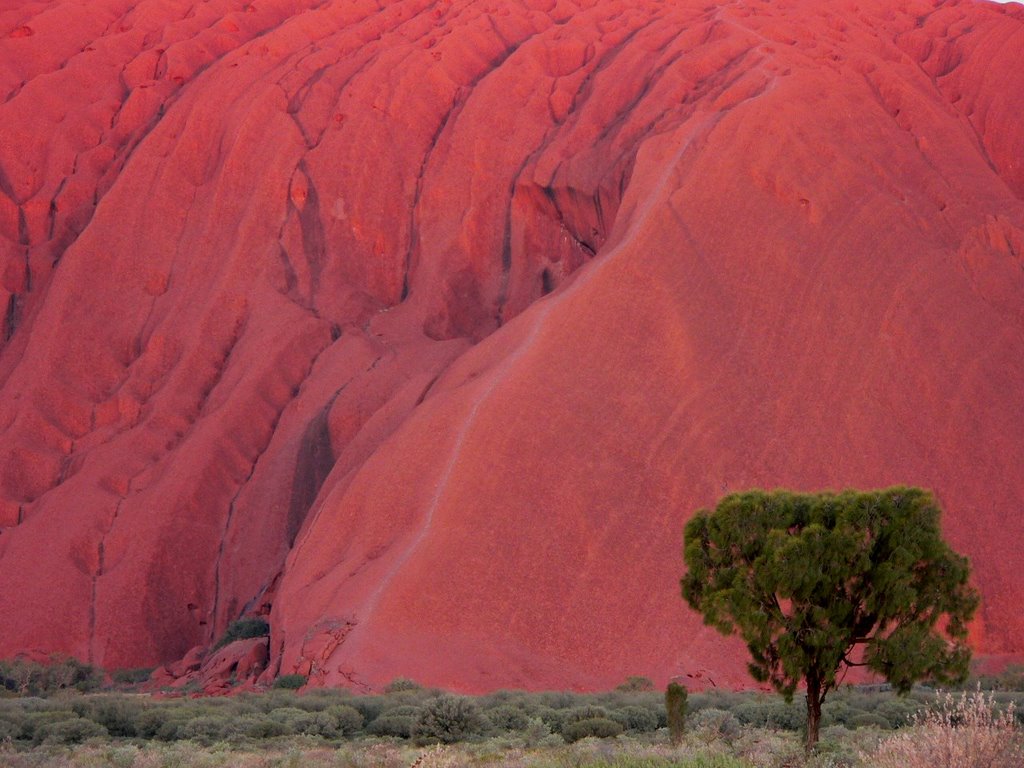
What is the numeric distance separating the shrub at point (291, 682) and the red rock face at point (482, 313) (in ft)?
1.23

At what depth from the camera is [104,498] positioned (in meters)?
43.4

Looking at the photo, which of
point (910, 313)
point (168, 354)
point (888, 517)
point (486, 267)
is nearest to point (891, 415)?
point (910, 313)

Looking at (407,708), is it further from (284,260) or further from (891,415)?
(284,260)

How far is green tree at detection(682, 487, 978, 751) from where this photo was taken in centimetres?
1585

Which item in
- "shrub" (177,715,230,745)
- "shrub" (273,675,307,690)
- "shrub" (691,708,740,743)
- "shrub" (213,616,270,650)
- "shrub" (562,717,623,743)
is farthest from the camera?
"shrub" (213,616,270,650)

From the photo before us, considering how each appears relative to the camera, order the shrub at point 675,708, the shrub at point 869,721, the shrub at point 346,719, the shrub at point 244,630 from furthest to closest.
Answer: the shrub at point 244,630, the shrub at point 869,721, the shrub at point 346,719, the shrub at point 675,708

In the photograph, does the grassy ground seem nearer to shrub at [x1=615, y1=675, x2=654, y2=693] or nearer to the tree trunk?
the tree trunk

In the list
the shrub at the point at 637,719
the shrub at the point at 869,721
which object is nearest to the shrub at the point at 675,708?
the shrub at the point at 637,719

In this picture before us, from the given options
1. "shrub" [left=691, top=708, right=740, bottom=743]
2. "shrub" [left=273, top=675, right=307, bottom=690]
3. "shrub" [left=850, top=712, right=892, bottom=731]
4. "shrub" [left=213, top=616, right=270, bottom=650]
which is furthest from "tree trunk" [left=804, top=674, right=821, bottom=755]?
"shrub" [left=213, top=616, right=270, bottom=650]

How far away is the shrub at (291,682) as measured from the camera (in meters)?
30.5

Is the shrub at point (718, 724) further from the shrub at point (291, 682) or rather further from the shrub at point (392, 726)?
the shrub at point (291, 682)

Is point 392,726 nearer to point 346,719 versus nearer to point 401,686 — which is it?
point 346,719

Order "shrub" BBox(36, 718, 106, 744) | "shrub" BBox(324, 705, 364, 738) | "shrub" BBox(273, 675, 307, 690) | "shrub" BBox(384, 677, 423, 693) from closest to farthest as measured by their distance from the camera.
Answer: "shrub" BBox(36, 718, 106, 744) → "shrub" BBox(324, 705, 364, 738) → "shrub" BBox(384, 677, 423, 693) → "shrub" BBox(273, 675, 307, 690)

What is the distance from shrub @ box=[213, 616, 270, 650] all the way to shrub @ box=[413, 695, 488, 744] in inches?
653
